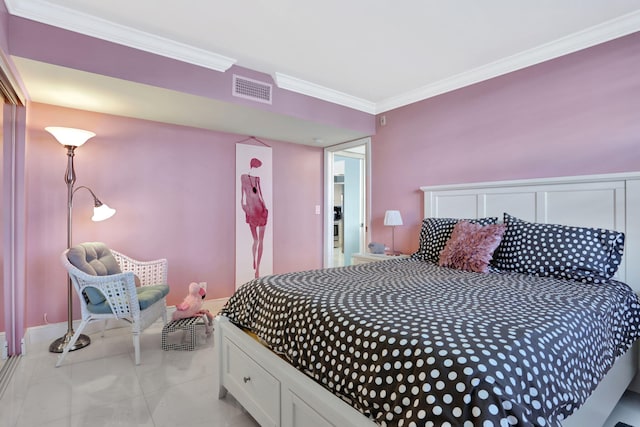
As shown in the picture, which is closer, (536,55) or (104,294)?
(104,294)

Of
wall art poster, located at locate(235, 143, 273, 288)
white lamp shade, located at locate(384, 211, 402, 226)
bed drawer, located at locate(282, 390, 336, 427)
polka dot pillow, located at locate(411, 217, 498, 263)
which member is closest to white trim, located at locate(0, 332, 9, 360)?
wall art poster, located at locate(235, 143, 273, 288)

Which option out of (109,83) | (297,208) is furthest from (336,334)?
(297,208)

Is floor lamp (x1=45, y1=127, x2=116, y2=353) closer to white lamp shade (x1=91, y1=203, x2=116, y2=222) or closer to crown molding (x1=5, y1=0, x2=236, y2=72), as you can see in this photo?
white lamp shade (x1=91, y1=203, x2=116, y2=222)

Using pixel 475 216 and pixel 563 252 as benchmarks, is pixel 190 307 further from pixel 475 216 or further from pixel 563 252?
pixel 563 252

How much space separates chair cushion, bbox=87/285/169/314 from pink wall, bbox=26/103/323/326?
2.05 feet

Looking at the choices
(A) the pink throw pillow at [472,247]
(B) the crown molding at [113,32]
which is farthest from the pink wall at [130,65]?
(A) the pink throw pillow at [472,247]

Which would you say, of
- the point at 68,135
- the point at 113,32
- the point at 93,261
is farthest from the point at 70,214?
the point at 113,32

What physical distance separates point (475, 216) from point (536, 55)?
136 centimetres

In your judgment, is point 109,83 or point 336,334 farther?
point 109,83

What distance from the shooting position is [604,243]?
1916 millimetres

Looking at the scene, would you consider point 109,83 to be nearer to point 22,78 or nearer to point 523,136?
point 22,78

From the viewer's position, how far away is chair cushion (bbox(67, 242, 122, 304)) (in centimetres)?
233

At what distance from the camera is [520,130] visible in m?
A: 2.65

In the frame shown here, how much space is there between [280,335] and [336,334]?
36 centimetres
